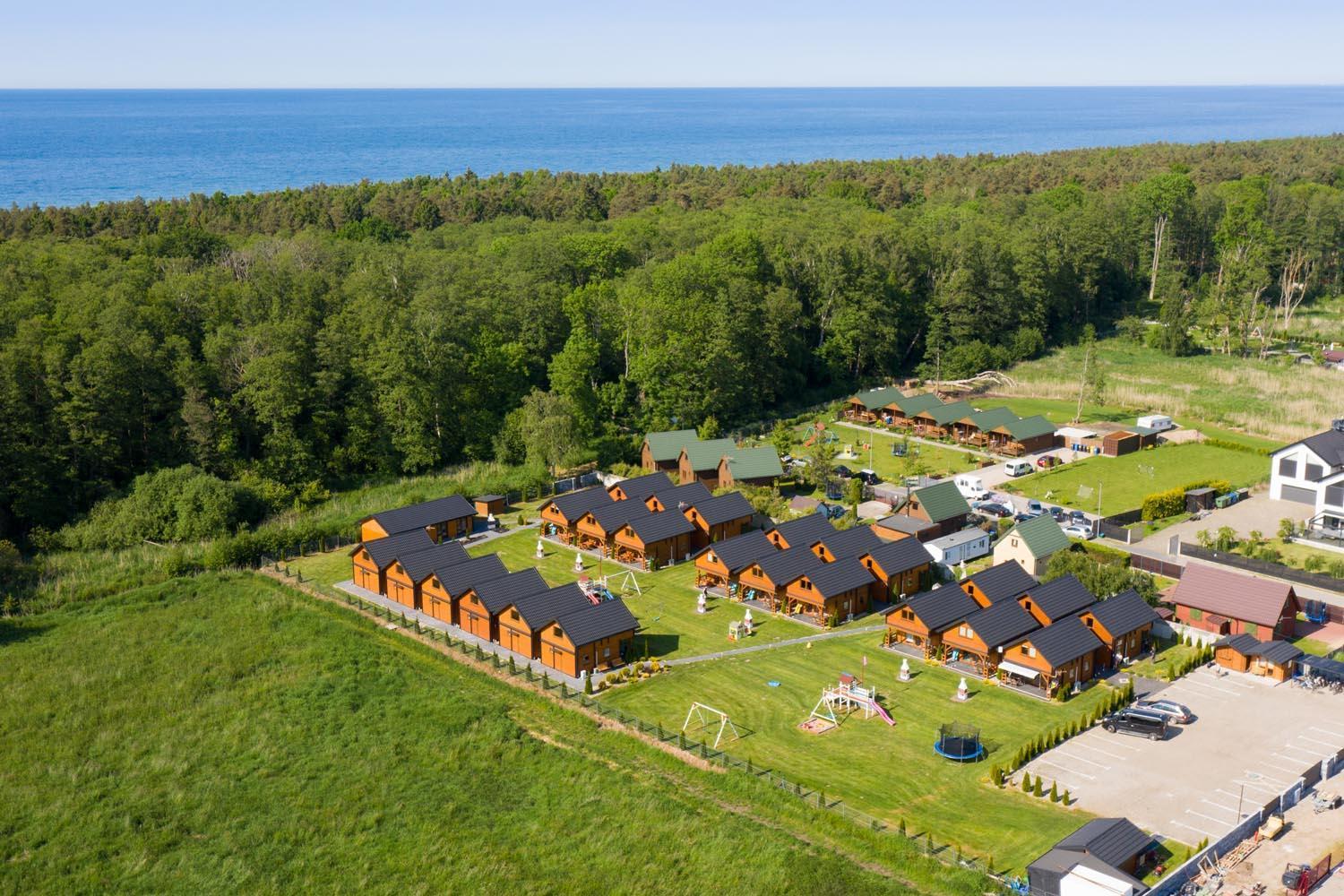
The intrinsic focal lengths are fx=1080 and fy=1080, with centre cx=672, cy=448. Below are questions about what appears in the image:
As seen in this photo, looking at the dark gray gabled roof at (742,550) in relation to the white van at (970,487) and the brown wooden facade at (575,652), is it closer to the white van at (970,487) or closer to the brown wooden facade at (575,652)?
the brown wooden facade at (575,652)

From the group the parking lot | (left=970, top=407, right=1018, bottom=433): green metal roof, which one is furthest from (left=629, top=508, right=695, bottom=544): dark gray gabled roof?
(left=970, top=407, right=1018, bottom=433): green metal roof

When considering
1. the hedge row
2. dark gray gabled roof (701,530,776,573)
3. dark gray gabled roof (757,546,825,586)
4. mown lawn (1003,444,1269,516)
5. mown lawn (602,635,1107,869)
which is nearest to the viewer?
mown lawn (602,635,1107,869)

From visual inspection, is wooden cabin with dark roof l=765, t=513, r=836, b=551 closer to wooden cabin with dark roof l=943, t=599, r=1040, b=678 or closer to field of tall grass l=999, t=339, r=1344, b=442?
wooden cabin with dark roof l=943, t=599, r=1040, b=678

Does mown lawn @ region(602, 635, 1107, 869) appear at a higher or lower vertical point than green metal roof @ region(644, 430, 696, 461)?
lower

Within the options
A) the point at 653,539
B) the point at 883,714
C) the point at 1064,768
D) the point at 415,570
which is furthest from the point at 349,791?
the point at 1064,768

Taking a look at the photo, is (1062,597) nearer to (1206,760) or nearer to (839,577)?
(839,577)

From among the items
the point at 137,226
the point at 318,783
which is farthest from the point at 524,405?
the point at 137,226
